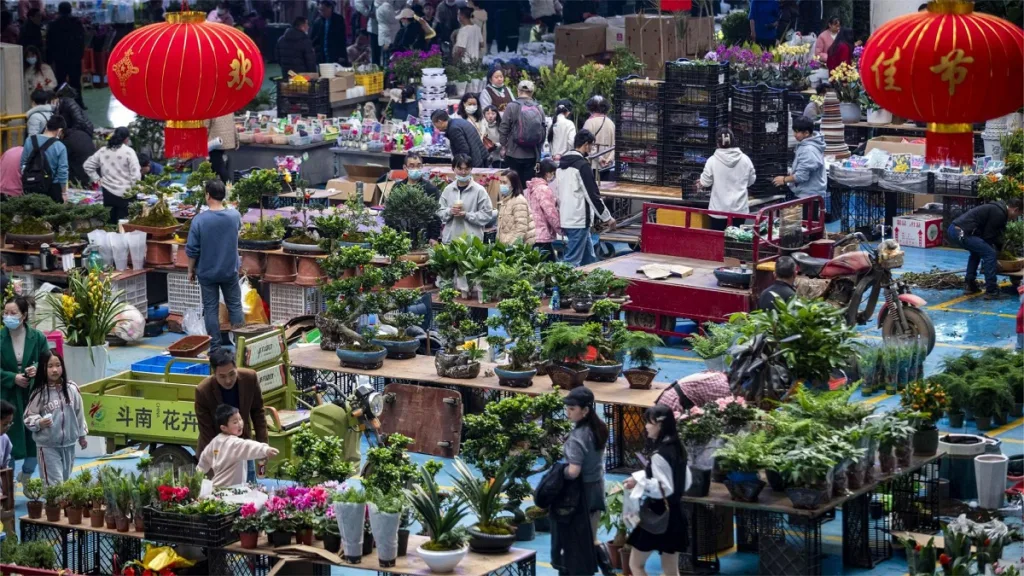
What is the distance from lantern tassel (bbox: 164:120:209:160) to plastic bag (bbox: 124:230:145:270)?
4.90m

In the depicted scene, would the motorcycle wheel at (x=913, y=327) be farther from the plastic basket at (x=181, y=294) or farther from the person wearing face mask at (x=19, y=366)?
the person wearing face mask at (x=19, y=366)

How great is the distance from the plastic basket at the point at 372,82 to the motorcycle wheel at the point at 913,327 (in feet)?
43.8

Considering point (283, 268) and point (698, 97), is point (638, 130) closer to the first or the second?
point (698, 97)

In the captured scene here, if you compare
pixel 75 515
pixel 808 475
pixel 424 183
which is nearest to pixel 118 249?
pixel 424 183

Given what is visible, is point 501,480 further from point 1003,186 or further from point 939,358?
point 1003,186

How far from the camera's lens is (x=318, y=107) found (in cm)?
2562

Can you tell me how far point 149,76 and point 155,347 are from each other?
5.17m

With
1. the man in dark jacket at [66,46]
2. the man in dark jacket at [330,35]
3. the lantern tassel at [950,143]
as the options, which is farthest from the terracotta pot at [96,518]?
the man in dark jacket at [330,35]

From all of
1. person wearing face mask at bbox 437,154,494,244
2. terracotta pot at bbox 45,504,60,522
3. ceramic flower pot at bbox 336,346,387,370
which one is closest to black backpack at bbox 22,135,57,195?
person wearing face mask at bbox 437,154,494,244

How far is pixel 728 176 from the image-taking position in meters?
18.1

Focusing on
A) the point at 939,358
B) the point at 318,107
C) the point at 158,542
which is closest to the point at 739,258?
the point at 939,358

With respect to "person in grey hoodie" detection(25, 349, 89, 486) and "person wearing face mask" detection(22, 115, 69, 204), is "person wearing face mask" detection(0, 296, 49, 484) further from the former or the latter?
"person wearing face mask" detection(22, 115, 69, 204)

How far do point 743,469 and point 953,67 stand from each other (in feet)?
8.54

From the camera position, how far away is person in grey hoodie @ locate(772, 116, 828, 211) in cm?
1870
